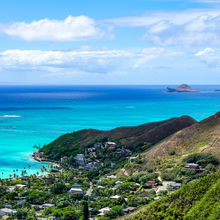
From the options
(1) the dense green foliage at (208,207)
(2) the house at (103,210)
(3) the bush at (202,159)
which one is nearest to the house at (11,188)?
(2) the house at (103,210)

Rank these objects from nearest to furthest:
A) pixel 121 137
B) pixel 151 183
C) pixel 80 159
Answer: pixel 151 183, pixel 80 159, pixel 121 137

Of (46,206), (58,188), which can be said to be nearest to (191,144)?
(58,188)

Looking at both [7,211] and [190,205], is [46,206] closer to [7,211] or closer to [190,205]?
[7,211]

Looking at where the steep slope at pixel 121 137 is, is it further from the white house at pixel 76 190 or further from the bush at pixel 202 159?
the white house at pixel 76 190

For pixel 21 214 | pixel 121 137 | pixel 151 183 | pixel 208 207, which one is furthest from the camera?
pixel 121 137

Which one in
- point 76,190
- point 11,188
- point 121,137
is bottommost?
point 76,190

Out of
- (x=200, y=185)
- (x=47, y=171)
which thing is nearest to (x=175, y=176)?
(x=200, y=185)
